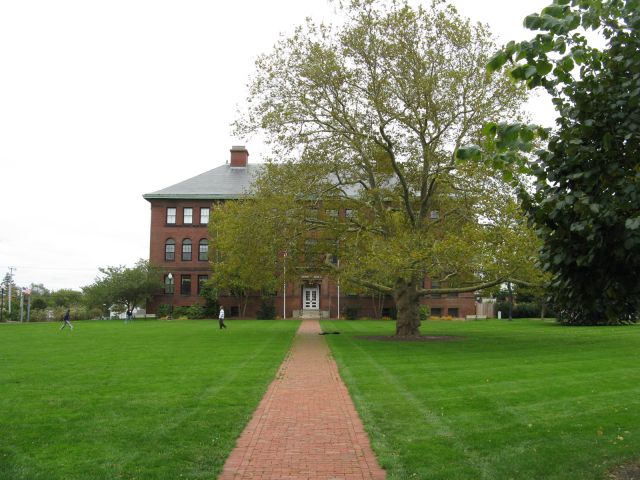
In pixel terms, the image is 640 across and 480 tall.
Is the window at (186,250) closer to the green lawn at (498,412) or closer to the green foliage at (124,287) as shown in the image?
the green foliage at (124,287)

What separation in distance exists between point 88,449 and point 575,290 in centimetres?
596

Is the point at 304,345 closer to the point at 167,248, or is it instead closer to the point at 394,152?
the point at 394,152

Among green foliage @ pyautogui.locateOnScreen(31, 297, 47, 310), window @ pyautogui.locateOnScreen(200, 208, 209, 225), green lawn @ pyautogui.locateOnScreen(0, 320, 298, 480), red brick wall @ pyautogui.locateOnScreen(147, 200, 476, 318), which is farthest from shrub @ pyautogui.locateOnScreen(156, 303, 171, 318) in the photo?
green lawn @ pyautogui.locateOnScreen(0, 320, 298, 480)

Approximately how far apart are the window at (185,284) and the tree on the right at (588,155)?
178 feet

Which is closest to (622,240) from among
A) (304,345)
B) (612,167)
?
(612,167)

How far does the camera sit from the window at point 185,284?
57.9 metres

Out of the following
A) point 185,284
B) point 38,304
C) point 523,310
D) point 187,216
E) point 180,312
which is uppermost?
point 187,216

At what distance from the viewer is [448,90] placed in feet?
76.9

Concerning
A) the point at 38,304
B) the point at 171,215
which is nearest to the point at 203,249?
the point at 171,215

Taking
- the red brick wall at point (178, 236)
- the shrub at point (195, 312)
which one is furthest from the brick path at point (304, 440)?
the red brick wall at point (178, 236)

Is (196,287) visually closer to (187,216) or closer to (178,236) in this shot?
(178,236)

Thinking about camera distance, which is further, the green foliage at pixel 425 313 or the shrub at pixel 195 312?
the shrub at pixel 195 312

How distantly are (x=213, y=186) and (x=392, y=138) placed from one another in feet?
120

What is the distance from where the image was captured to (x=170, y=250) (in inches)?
2307
